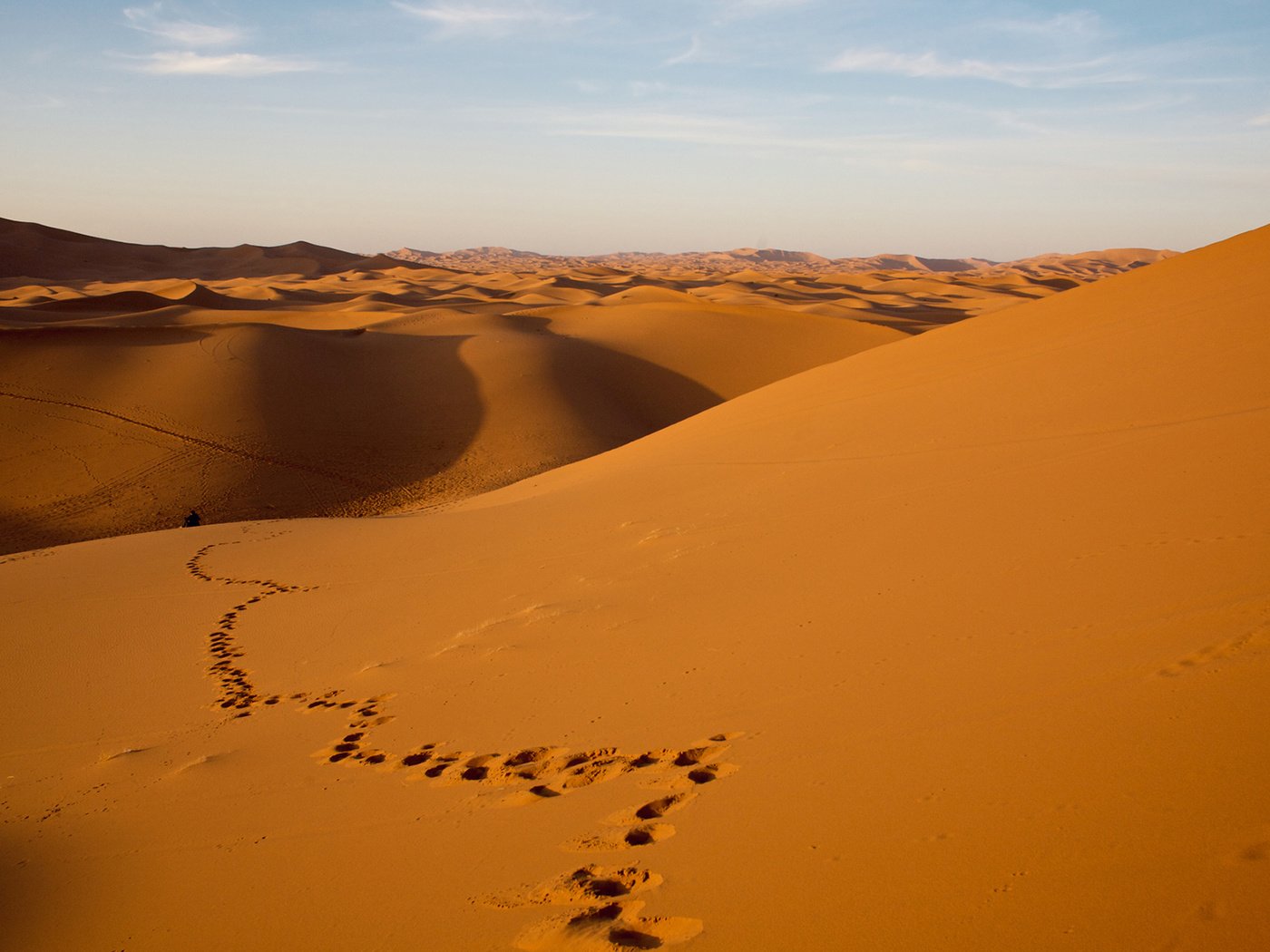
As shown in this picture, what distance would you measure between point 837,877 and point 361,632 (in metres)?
4.58

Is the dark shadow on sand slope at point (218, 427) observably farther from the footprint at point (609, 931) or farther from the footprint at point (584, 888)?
the footprint at point (609, 931)

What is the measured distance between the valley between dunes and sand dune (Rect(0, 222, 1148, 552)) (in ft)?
22.6

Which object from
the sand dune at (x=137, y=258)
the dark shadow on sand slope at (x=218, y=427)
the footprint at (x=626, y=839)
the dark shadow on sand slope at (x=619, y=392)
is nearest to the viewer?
the footprint at (x=626, y=839)

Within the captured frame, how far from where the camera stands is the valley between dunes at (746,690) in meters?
2.48

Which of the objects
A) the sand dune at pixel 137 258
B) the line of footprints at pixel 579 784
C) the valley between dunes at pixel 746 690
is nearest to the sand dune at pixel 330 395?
the valley between dunes at pixel 746 690

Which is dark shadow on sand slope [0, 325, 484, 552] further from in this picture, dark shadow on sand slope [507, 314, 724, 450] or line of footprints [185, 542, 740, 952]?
line of footprints [185, 542, 740, 952]

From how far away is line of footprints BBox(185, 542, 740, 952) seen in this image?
248 centimetres

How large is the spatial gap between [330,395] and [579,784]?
21.7m

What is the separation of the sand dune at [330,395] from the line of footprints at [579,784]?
12.4 m

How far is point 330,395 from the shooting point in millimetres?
23344

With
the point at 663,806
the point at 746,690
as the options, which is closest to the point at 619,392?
the point at 746,690

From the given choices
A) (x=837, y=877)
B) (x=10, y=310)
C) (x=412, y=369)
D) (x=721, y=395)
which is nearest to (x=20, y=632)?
(x=837, y=877)

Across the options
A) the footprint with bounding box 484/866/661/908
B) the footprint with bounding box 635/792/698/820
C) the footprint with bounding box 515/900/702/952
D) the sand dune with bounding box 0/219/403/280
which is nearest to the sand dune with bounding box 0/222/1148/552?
the footprint with bounding box 635/792/698/820

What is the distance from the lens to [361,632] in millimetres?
6312
